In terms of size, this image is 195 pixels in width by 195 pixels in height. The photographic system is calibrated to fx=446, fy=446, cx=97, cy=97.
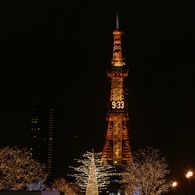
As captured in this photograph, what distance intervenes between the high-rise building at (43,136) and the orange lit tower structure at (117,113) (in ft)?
83.7

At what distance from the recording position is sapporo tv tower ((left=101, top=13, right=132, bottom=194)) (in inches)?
3346

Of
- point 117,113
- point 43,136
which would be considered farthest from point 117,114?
point 43,136

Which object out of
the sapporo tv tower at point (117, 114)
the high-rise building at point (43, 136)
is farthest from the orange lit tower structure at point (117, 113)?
the high-rise building at point (43, 136)

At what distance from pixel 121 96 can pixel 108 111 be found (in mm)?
3959

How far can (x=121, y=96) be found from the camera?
87250 millimetres

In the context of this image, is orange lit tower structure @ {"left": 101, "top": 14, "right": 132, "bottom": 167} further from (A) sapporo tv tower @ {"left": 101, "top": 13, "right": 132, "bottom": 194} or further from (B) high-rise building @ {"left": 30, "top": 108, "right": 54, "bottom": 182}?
(B) high-rise building @ {"left": 30, "top": 108, "right": 54, "bottom": 182}

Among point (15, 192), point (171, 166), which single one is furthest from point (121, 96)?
point (15, 192)

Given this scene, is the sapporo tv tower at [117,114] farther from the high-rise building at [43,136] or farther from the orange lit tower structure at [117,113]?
the high-rise building at [43,136]

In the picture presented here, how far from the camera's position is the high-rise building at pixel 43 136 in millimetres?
113131

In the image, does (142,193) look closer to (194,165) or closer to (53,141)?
(194,165)

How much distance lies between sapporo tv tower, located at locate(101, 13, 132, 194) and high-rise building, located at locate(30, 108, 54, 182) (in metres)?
25.5

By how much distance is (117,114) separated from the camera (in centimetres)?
8669

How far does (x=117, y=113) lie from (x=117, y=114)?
21cm

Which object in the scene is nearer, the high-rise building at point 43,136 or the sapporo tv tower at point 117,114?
the sapporo tv tower at point 117,114
